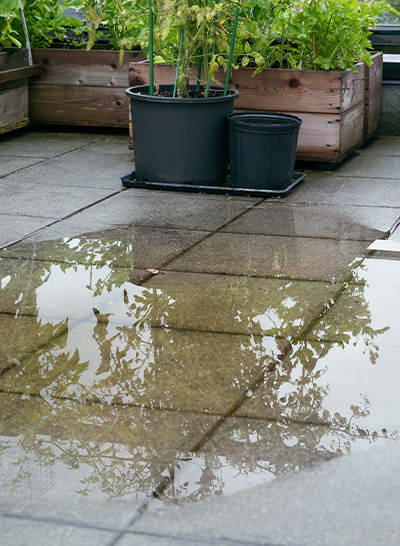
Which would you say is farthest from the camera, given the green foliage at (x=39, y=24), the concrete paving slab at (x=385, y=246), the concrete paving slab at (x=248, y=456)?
the green foliage at (x=39, y=24)

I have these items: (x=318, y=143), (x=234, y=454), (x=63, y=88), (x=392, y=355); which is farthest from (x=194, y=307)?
(x=63, y=88)

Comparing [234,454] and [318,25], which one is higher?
[318,25]

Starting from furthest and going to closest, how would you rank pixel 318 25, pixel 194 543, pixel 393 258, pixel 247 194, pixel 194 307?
pixel 318 25, pixel 247 194, pixel 393 258, pixel 194 307, pixel 194 543

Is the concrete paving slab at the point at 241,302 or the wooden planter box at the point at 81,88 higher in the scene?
the wooden planter box at the point at 81,88

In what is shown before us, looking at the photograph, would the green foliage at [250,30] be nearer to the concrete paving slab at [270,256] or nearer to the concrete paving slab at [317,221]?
the concrete paving slab at [317,221]

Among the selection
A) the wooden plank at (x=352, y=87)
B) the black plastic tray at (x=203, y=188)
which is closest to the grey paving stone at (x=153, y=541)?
the black plastic tray at (x=203, y=188)

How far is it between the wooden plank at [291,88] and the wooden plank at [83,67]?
133 centimetres

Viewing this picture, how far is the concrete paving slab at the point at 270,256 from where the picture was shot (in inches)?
154

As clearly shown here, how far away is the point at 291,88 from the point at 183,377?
13.5 ft

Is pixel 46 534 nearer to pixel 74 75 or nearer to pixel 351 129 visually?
pixel 351 129

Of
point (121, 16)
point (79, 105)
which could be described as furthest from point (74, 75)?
point (121, 16)

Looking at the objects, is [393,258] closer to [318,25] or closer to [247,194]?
[247,194]

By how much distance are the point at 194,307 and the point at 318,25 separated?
369cm

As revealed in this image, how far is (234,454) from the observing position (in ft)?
7.50
